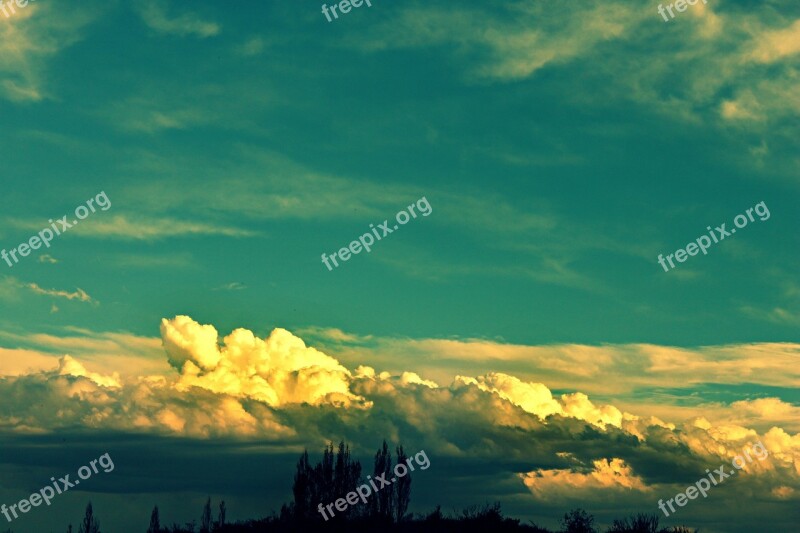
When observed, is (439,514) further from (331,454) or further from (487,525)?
(331,454)

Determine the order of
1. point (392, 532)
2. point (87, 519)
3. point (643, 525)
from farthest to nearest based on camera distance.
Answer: point (87, 519)
point (392, 532)
point (643, 525)

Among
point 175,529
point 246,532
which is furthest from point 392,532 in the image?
point 175,529

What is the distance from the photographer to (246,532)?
90.5 m

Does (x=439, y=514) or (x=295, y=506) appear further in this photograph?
(x=295, y=506)

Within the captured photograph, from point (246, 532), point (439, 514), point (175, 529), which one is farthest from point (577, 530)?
point (175, 529)

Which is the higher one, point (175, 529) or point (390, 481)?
point (390, 481)

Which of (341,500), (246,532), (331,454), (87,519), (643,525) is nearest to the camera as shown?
(643,525)

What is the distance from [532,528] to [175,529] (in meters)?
44.6

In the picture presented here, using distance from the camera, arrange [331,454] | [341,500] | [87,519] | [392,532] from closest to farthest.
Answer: [392,532], [341,500], [331,454], [87,519]

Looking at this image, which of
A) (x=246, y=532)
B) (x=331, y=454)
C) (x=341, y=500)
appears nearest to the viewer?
(x=246, y=532)

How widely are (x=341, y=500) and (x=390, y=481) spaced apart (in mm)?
6066

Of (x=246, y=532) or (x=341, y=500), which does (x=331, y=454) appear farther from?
(x=246, y=532)

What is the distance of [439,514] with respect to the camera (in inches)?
3337

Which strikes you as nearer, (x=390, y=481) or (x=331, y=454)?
(x=390, y=481)
